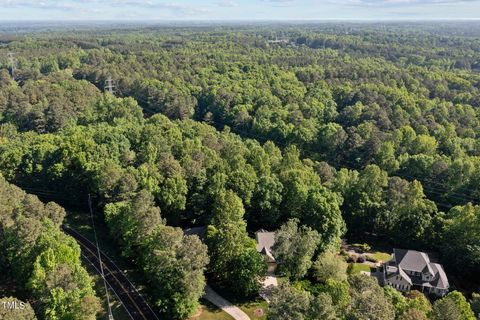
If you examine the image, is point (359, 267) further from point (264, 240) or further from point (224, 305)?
point (224, 305)

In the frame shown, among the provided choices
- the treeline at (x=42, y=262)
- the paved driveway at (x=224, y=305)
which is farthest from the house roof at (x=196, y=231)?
the treeline at (x=42, y=262)

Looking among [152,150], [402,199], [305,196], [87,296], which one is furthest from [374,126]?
[87,296]

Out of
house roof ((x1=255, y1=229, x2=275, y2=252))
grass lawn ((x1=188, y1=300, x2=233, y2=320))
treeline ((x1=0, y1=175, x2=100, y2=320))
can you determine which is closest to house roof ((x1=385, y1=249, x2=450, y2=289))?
house roof ((x1=255, y1=229, x2=275, y2=252))

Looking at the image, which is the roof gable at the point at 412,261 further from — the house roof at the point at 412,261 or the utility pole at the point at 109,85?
the utility pole at the point at 109,85

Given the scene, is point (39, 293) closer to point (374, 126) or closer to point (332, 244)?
point (332, 244)

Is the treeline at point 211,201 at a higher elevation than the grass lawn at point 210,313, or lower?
higher

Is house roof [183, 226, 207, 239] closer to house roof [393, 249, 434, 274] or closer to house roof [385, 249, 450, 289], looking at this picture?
house roof [385, 249, 450, 289]

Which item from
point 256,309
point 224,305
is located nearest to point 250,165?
point 224,305
